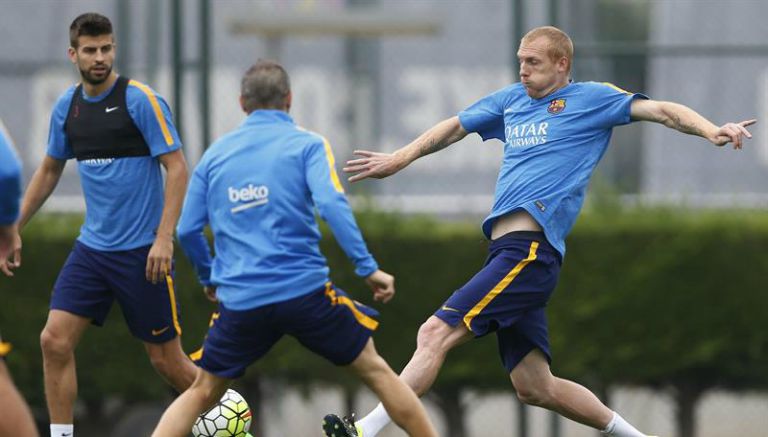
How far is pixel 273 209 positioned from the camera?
6.55m

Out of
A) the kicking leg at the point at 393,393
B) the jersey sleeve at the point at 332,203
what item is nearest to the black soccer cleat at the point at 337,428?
the kicking leg at the point at 393,393

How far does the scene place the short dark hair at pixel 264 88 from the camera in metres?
6.66

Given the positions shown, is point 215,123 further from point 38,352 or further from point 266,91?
point 266,91

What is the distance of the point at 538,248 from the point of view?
23.7 ft

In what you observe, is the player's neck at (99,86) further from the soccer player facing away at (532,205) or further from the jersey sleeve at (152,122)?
the soccer player facing away at (532,205)

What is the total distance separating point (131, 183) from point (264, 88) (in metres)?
1.45

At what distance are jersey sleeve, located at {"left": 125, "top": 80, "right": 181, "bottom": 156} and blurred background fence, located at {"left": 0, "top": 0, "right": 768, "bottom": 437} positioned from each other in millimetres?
2812

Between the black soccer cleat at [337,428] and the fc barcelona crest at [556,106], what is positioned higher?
the fc barcelona crest at [556,106]

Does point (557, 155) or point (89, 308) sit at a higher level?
point (557, 155)

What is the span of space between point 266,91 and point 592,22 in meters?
5.61

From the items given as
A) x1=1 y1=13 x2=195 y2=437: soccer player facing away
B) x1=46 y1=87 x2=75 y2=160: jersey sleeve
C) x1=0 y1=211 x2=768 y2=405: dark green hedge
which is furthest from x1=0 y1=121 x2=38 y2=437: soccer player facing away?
x1=0 y1=211 x2=768 y2=405: dark green hedge

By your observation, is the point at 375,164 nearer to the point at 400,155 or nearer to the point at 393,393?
the point at 400,155

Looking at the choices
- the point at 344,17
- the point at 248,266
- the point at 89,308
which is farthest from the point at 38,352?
the point at 248,266

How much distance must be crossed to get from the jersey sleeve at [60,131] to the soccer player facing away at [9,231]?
1.78 m
